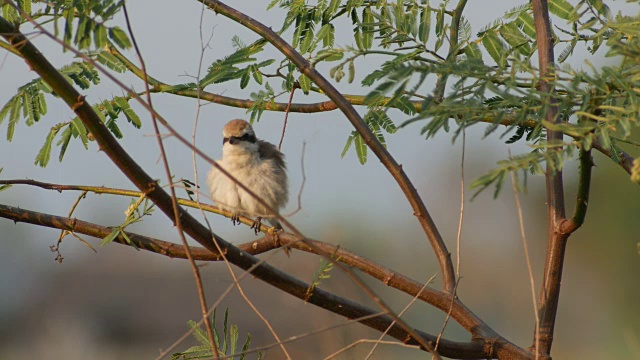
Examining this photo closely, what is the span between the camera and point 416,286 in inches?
98.0

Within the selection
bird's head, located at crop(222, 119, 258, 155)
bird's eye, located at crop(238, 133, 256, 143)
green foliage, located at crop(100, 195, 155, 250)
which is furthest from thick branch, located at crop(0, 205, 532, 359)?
bird's eye, located at crop(238, 133, 256, 143)

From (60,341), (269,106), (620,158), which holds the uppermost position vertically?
(269,106)

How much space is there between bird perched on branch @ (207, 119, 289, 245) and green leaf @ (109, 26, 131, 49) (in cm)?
290

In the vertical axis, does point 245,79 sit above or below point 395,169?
above

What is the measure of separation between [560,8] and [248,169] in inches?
96.4

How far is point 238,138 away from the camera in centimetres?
505

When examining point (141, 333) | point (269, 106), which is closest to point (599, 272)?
point (141, 333)

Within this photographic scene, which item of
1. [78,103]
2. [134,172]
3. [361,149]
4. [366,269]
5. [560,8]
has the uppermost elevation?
[560,8]

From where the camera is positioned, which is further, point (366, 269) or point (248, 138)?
point (248, 138)

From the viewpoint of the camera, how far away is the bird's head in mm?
4969

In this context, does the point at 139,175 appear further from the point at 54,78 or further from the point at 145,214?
the point at 145,214

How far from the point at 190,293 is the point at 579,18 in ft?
45.4

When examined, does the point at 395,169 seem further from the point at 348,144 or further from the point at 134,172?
the point at 134,172

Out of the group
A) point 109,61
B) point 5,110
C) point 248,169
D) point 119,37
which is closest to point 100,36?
point 119,37
